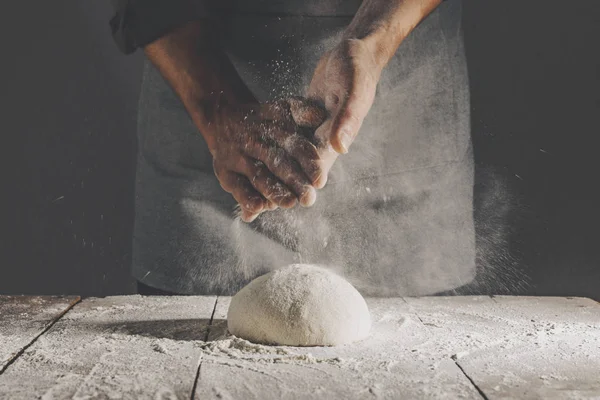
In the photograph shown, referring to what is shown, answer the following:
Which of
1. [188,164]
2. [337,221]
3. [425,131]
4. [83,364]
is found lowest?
[83,364]

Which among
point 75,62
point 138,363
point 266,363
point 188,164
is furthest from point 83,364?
point 75,62

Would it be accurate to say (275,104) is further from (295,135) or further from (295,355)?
(295,355)

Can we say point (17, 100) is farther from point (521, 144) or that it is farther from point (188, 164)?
point (521, 144)

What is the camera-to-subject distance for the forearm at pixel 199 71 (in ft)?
6.63

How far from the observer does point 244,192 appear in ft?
6.57

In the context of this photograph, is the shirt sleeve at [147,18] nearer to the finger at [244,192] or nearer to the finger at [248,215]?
the finger at [244,192]

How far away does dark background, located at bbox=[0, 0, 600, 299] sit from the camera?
2.18 metres

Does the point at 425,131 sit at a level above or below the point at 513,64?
below

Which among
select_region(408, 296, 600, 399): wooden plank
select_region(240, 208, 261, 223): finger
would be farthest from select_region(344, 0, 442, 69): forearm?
select_region(408, 296, 600, 399): wooden plank

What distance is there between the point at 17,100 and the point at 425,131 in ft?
3.96

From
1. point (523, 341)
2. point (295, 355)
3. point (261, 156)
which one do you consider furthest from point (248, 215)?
point (523, 341)

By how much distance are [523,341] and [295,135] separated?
→ 2.58 ft

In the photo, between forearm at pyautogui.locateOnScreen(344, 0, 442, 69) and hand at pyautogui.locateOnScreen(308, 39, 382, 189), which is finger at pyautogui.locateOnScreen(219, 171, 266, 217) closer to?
hand at pyautogui.locateOnScreen(308, 39, 382, 189)

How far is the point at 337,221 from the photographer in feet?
7.19
